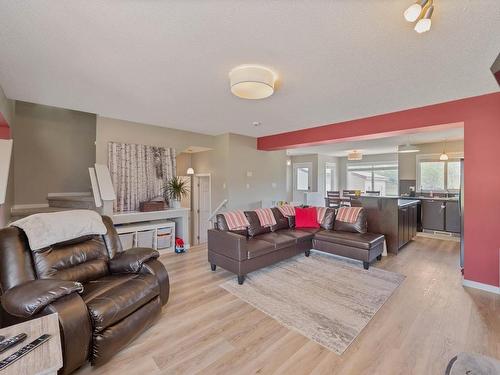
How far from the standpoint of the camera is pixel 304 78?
8.54ft

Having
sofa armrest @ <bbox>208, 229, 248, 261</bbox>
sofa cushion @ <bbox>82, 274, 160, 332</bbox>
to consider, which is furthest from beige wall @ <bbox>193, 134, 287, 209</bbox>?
sofa cushion @ <bbox>82, 274, 160, 332</bbox>

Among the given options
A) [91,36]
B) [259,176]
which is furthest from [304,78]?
[259,176]

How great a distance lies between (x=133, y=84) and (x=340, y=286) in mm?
3719

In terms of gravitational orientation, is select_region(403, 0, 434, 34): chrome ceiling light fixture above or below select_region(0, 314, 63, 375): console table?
above

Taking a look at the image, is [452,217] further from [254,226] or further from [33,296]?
[33,296]

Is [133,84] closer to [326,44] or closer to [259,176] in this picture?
[326,44]

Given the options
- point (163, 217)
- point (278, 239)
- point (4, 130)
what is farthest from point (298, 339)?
point (4, 130)

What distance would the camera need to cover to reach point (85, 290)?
2.02 metres

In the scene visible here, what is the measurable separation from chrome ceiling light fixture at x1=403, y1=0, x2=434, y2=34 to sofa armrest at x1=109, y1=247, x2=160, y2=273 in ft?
9.59

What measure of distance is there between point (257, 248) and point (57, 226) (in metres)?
2.35

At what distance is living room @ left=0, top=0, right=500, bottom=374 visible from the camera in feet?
5.49

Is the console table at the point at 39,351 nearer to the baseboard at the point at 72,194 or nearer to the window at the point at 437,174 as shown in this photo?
the baseboard at the point at 72,194

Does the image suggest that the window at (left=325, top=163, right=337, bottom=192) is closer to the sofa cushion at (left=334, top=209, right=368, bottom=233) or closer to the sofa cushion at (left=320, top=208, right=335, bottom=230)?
the sofa cushion at (left=320, top=208, right=335, bottom=230)

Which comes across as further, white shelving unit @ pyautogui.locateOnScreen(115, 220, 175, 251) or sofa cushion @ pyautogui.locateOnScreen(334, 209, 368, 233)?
sofa cushion @ pyautogui.locateOnScreen(334, 209, 368, 233)
